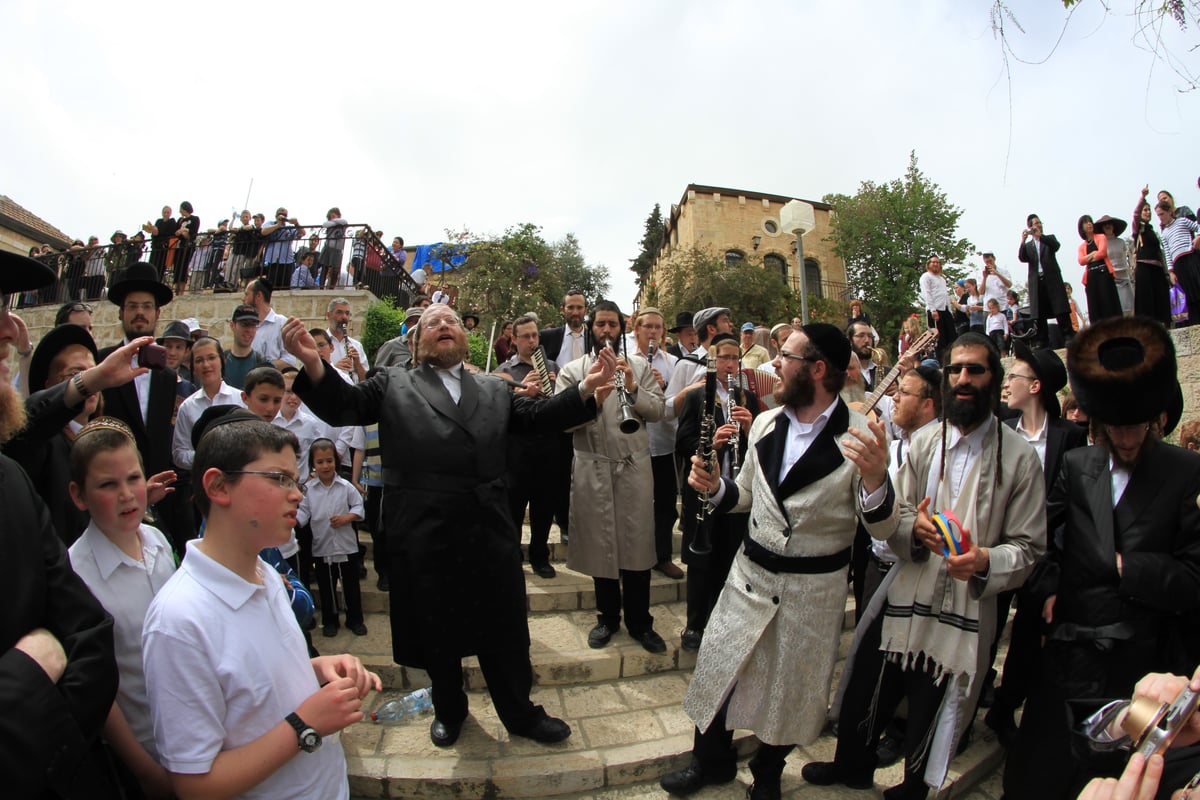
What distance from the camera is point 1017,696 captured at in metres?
3.71

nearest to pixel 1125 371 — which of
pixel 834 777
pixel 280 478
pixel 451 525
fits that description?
pixel 834 777

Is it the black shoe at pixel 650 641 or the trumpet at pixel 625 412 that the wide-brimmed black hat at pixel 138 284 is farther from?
the black shoe at pixel 650 641

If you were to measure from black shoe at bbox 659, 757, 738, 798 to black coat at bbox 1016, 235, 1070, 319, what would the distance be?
392 inches

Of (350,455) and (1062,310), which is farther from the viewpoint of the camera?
(1062,310)

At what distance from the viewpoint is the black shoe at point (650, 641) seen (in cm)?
439

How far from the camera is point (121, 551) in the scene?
223 cm

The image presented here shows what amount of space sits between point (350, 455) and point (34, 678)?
4.62m

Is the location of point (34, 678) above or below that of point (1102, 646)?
above

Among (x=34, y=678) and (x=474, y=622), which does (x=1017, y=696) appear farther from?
(x=34, y=678)

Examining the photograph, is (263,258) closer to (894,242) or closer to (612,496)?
(612,496)

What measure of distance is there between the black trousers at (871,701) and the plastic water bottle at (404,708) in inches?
93.3

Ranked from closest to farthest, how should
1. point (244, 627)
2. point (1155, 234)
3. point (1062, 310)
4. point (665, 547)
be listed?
point (244, 627), point (665, 547), point (1155, 234), point (1062, 310)

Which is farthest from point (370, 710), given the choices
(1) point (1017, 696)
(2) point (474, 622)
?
(1) point (1017, 696)

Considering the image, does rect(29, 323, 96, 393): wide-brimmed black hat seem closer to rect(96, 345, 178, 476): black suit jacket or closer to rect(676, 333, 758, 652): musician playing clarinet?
rect(96, 345, 178, 476): black suit jacket
